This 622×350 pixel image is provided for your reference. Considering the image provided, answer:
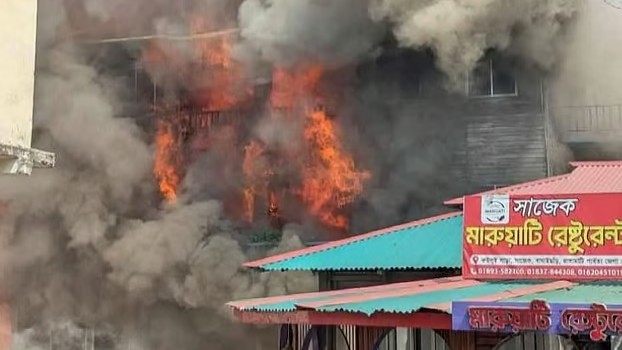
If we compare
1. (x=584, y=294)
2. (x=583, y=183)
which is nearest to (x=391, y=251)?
(x=583, y=183)

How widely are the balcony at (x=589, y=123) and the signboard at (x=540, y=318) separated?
7658 millimetres

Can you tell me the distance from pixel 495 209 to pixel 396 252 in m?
1.70

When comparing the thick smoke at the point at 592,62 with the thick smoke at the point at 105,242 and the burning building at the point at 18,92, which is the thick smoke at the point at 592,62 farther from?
the burning building at the point at 18,92

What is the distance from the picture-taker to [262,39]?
15.6m

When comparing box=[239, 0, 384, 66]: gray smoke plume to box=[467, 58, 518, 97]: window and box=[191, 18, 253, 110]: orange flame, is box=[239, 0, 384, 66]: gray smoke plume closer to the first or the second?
box=[191, 18, 253, 110]: orange flame

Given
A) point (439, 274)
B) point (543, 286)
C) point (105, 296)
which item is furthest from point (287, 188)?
point (543, 286)

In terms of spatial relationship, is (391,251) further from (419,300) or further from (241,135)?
(241,135)

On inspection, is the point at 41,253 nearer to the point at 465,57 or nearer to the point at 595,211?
the point at 465,57

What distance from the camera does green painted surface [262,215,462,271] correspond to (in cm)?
945

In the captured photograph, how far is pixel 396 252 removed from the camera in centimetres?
976

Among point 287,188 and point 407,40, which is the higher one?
point 407,40

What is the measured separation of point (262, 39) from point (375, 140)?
9.92 ft

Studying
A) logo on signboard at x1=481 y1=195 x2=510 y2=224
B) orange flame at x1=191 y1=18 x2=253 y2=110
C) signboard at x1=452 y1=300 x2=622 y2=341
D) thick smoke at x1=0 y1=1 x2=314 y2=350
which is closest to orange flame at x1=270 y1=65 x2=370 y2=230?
orange flame at x1=191 y1=18 x2=253 y2=110

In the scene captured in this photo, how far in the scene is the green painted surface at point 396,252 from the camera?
372 inches
